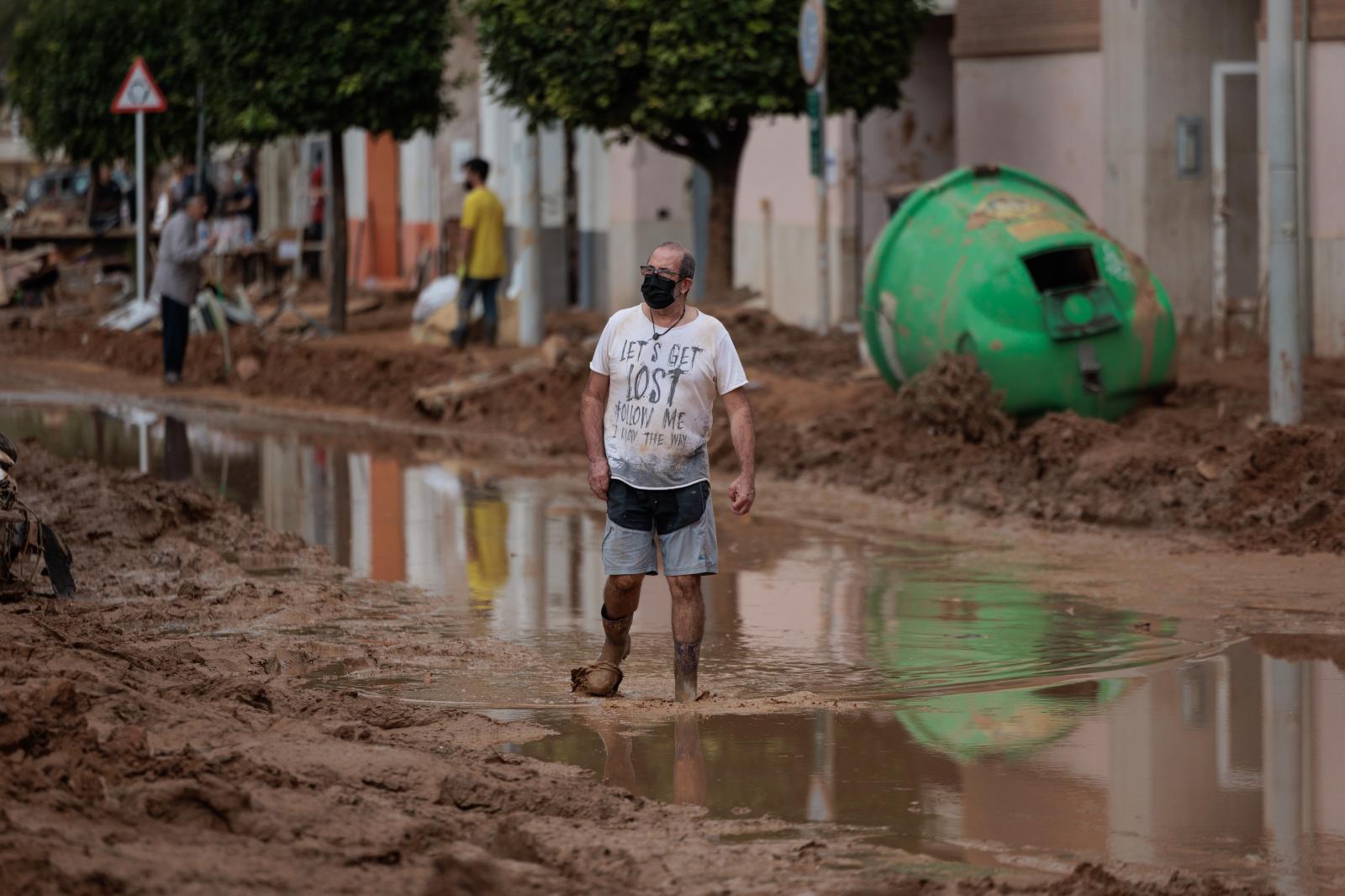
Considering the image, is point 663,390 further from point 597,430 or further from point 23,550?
point 23,550

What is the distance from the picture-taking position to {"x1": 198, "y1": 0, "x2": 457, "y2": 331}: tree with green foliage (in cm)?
2017

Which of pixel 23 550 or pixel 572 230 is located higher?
pixel 572 230

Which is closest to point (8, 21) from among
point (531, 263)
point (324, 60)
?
point (324, 60)

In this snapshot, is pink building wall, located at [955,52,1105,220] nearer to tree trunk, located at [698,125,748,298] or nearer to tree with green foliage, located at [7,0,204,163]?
tree trunk, located at [698,125,748,298]

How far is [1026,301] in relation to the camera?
12148 mm

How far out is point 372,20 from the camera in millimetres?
20266

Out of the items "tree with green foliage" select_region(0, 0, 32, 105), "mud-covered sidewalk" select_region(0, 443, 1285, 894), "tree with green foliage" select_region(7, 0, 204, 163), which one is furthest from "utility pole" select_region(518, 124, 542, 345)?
"tree with green foliage" select_region(0, 0, 32, 105)

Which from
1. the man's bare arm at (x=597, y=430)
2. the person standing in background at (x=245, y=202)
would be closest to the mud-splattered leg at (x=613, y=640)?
the man's bare arm at (x=597, y=430)

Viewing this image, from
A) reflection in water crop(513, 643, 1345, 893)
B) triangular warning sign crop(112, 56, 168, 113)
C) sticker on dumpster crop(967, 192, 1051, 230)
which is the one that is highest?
triangular warning sign crop(112, 56, 168, 113)

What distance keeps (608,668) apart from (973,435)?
5.58m

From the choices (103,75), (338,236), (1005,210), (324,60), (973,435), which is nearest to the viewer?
(973,435)

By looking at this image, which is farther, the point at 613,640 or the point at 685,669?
the point at 613,640

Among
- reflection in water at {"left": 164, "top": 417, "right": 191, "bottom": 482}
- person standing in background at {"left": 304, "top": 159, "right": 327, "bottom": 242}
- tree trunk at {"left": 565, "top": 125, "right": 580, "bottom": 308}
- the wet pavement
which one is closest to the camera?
the wet pavement

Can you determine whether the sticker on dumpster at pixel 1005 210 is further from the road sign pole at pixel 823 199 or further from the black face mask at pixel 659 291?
the black face mask at pixel 659 291
